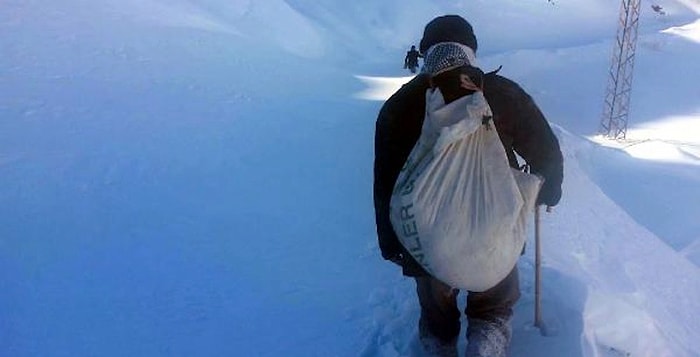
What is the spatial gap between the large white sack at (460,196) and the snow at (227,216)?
0.97m

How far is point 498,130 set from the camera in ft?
7.34

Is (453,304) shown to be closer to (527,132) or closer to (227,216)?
(527,132)

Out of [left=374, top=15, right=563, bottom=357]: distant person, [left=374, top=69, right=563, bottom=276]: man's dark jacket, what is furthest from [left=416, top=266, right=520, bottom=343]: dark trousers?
[left=374, top=69, right=563, bottom=276]: man's dark jacket

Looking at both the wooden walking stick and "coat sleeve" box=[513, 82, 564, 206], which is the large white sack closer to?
"coat sleeve" box=[513, 82, 564, 206]

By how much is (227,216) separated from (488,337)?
274 centimetres

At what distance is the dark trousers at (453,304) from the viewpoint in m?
2.45

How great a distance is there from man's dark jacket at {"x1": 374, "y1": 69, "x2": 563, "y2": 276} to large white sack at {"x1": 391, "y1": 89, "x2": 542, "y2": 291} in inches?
4.3

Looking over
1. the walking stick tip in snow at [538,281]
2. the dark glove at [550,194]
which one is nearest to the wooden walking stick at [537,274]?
the walking stick tip in snow at [538,281]

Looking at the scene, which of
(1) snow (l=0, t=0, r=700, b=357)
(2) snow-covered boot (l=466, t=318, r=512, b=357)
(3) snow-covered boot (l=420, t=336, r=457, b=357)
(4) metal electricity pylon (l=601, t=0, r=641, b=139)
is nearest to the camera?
(2) snow-covered boot (l=466, t=318, r=512, b=357)

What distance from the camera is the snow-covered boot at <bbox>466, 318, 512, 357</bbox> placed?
2432 millimetres

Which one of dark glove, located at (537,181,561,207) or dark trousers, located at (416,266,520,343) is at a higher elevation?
dark glove, located at (537,181,561,207)

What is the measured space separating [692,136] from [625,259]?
550 inches

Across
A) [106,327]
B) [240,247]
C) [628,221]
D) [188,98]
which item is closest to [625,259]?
[628,221]

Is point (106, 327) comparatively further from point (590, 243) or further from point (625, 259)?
point (625, 259)
